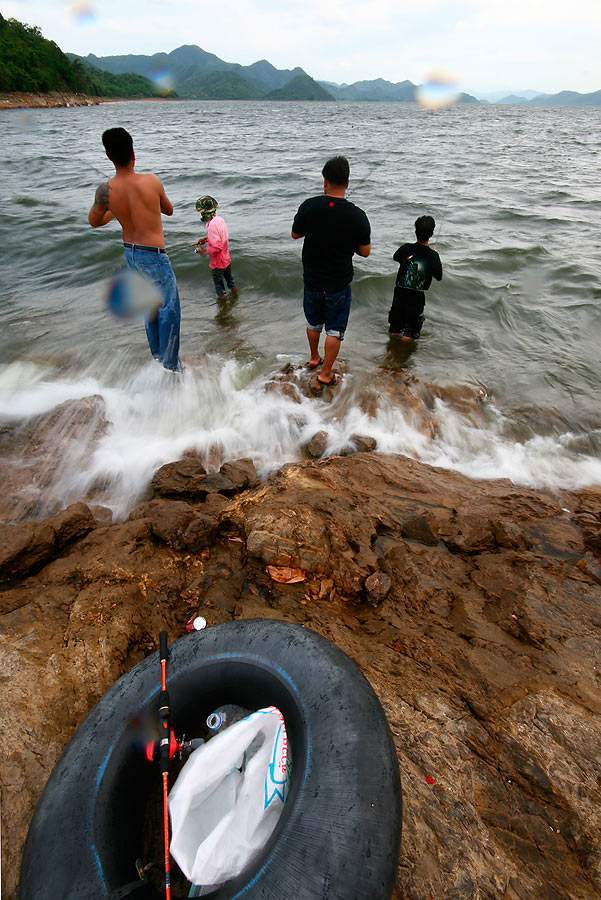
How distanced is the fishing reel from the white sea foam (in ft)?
6.96

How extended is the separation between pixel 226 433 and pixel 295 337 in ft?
9.34

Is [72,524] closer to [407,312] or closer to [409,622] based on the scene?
[409,622]

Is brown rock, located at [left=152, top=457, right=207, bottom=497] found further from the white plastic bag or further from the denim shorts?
the denim shorts

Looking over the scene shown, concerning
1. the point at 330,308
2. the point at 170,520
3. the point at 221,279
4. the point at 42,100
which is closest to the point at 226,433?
the point at 330,308

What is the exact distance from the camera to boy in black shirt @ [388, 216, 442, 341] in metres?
5.57

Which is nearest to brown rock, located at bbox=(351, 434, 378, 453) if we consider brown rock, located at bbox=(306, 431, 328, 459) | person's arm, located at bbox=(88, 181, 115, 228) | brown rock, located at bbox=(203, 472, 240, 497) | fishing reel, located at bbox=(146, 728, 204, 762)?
brown rock, located at bbox=(306, 431, 328, 459)

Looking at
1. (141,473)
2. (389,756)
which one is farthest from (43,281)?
(389,756)

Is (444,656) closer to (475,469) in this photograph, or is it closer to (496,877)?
(496,877)

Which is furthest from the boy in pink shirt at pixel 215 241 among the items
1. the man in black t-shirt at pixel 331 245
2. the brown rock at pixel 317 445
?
the brown rock at pixel 317 445

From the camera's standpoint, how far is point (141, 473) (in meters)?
4.28

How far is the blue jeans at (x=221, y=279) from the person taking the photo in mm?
7879

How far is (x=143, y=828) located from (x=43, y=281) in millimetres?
10371

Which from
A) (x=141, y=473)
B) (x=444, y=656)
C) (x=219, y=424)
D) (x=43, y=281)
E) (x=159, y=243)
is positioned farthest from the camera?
(x=43, y=281)

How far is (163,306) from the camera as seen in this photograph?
194 inches
